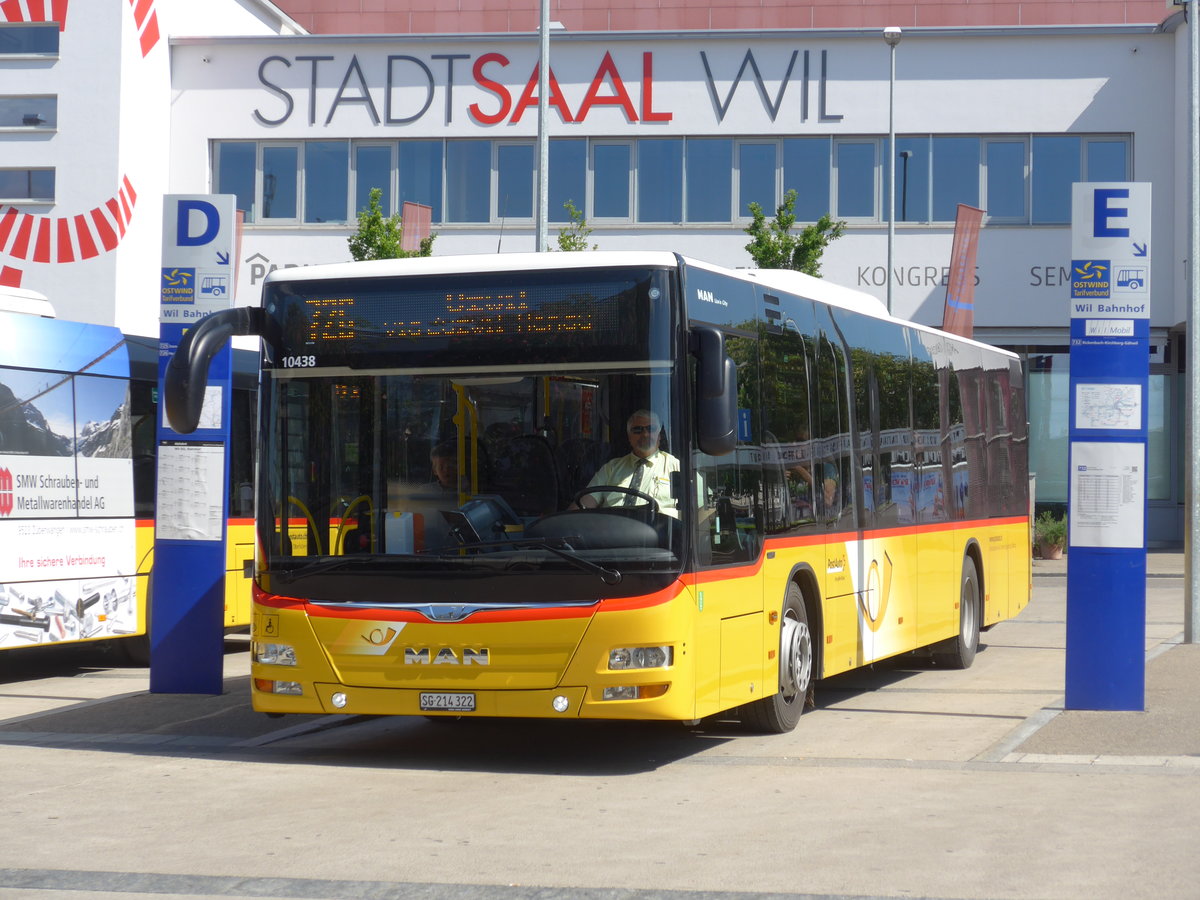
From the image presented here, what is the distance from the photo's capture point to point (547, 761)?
1035 centimetres

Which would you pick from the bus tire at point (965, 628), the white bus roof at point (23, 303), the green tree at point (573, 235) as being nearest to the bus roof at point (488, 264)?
the white bus roof at point (23, 303)

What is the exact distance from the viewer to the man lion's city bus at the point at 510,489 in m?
9.48

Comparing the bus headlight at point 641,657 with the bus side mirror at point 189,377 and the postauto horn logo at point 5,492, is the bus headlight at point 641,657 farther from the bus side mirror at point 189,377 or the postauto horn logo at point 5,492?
the postauto horn logo at point 5,492

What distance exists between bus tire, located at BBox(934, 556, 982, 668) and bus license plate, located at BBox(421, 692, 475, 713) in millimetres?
7124

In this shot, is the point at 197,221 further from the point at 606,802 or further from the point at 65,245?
the point at 65,245

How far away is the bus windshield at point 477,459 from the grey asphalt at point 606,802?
1.16 meters

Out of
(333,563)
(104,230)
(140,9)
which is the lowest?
(333,563)

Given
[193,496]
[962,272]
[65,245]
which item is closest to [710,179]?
[962,272]

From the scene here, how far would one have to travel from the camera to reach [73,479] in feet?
49.0

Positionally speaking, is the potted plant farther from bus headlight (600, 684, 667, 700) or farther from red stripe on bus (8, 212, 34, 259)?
bus headlight (600, 684, 667, 700)

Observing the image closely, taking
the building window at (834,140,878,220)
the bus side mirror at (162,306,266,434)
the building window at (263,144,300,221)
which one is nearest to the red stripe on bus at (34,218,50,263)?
the building window at (263,144,300,221)

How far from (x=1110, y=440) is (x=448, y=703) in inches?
197

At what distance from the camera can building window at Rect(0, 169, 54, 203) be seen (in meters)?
37.1

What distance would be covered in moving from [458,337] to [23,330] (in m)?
6.15
